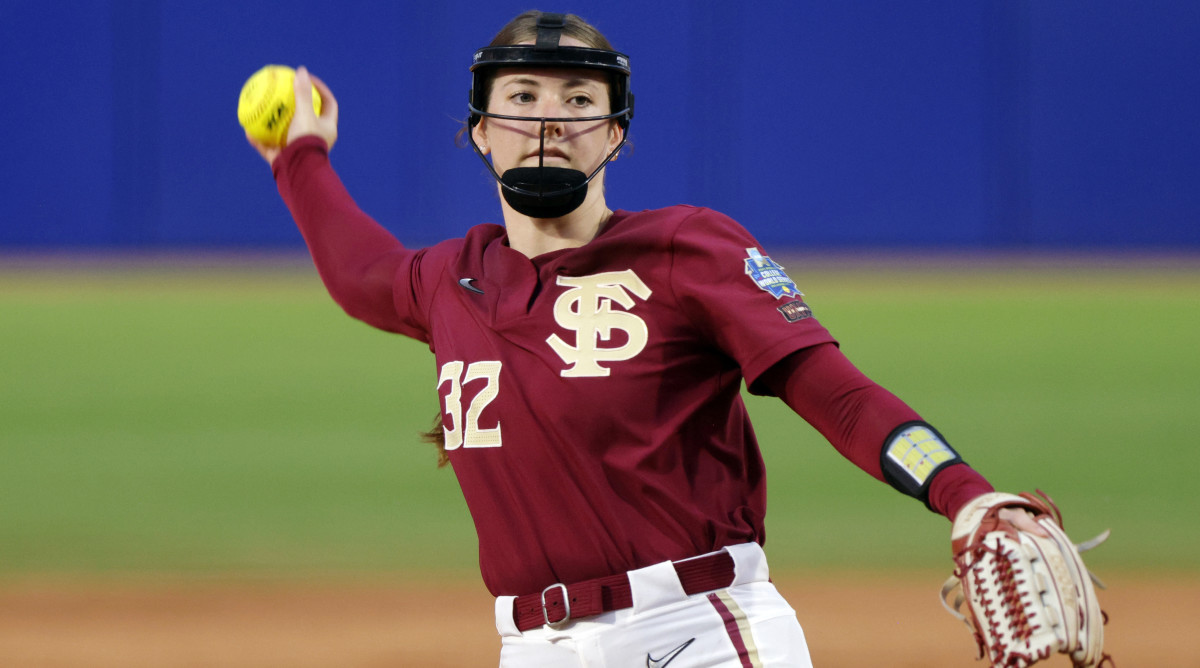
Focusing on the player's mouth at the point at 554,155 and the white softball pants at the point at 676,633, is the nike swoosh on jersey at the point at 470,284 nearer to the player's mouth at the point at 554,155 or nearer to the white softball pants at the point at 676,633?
the player's mouth at the point at 554,155

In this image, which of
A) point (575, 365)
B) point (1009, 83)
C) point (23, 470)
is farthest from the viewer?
point (1009, 83)

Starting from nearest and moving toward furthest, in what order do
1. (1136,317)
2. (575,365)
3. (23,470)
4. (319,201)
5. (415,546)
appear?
1. (575,365)
2. (319,201)
3. (415,546)
4. (23,470)
5. (1136,317)

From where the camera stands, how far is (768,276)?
2.00m

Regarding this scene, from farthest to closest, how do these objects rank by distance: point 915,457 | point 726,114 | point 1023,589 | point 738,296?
point 726,114
point 738,296
point 915,457
point 1023,589

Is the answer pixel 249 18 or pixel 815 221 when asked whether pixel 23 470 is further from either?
pixel 815 221

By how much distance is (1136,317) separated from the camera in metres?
10.8

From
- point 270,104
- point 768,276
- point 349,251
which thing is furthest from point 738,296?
point 270,104

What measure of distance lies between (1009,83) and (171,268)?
8648 mm

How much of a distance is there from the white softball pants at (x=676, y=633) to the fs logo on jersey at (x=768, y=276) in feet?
1.38

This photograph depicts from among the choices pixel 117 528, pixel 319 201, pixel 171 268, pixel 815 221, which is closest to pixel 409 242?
pixel 171 268

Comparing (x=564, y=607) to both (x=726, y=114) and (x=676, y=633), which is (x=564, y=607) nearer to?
(x=676, y=633)

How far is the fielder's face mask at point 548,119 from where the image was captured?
7.03ft

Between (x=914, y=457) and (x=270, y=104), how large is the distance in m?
1.49

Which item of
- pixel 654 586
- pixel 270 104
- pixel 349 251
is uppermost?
pixel 270 104
